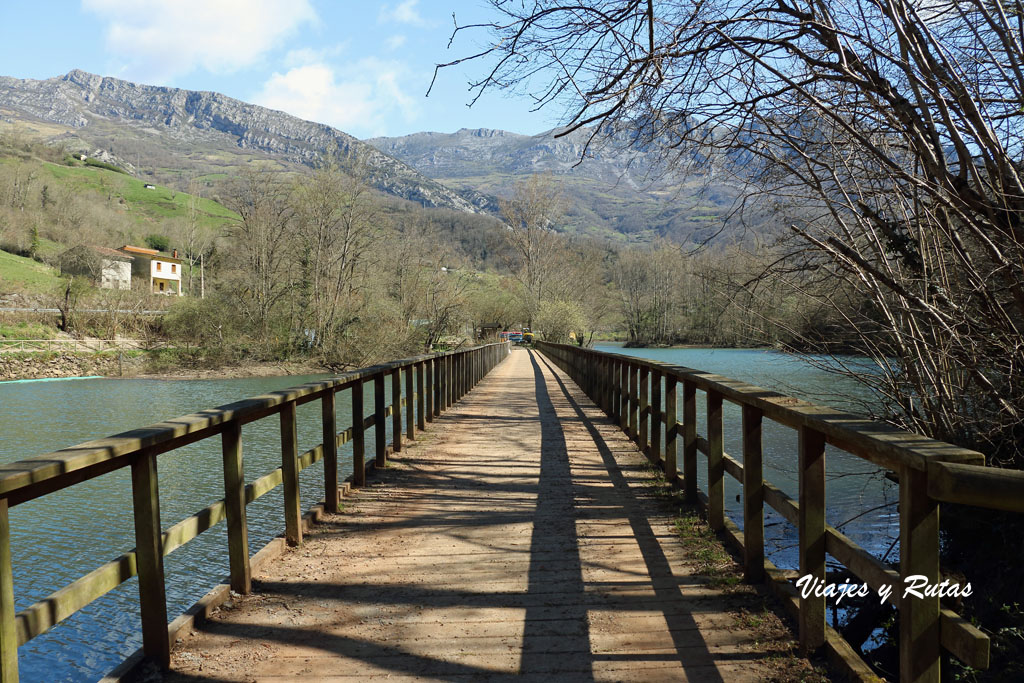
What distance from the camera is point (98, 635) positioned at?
5.39 m

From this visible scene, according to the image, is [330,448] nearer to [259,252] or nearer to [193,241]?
[259,252]

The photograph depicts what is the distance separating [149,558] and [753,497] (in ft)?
8.85

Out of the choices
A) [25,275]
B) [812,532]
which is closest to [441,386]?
[812,532]

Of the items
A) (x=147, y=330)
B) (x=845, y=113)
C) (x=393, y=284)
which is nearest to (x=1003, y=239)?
(x=845, y=113)

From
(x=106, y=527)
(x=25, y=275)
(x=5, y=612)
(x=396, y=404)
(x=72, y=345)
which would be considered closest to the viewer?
(x=5, y=612)

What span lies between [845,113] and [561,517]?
365cm

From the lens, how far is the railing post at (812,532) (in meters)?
2.81

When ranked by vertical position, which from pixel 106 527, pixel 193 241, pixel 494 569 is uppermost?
pixel 193 241

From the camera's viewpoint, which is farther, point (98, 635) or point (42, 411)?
point (42, 411)

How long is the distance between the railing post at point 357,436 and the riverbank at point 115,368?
29.9 metres

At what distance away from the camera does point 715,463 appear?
454cm

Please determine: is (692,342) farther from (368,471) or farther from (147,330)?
(368,471)

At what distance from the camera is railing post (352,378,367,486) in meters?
5.63

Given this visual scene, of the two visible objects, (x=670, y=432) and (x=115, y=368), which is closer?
(x=670, y=432)
